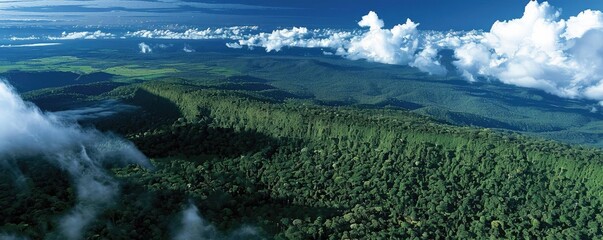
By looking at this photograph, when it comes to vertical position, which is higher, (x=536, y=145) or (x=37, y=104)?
(x=536, y=145)

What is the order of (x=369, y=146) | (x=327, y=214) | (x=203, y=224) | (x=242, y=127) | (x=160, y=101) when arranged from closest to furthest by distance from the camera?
(x=203, y=224), (x=327, y=214), (x=369, y=146), (x=242, y=127), (x=160, y=101)

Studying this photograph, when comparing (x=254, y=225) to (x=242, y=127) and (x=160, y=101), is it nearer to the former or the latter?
(x=242, y=127)

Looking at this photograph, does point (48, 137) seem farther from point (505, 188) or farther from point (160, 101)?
point (505, 188)

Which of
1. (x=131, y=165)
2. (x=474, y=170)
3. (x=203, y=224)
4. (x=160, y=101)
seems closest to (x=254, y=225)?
(x=203, y=224)

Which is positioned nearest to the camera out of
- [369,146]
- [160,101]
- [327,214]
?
[327,214]

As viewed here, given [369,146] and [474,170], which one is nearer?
[474,170]

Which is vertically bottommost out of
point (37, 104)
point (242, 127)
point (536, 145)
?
point (37, 104)
